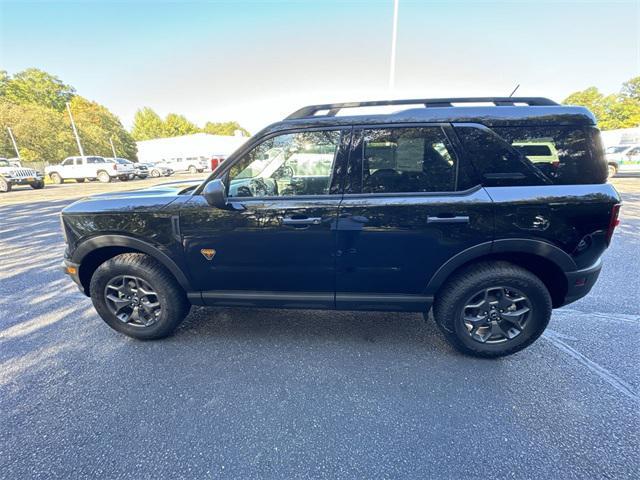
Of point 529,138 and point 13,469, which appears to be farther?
point 529,138

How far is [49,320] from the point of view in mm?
3137

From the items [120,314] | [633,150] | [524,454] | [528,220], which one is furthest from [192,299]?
[633,150]

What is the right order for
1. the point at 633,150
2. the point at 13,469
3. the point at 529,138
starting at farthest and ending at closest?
1. the point at 633,150
2. the point at 529,138
3. the point at 13,469

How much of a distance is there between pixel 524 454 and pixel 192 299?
8.45ft

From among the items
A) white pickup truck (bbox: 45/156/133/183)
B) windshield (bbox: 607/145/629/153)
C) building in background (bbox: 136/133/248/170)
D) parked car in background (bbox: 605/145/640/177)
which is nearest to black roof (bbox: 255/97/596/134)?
parked car in background (bbox: 605/145/640/177)

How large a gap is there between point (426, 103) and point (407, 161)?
584 millimetres

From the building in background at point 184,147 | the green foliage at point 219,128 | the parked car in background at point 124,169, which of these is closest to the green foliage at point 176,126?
the green foliage at point 219,128

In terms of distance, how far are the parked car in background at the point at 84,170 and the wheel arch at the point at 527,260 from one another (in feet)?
80.3

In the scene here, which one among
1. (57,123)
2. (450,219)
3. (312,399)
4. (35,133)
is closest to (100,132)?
(57,123)

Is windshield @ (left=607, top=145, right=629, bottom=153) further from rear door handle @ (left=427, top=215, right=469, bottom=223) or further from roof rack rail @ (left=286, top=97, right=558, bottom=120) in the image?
rear door handle @ (left=427, top=215, right=469, bottom=223)

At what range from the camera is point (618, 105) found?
5000 centimetres

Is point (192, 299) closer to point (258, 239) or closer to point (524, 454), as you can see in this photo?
point (258, 239)

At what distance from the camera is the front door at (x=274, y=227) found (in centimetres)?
232

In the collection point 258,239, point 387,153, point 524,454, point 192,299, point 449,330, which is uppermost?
point 387,153
